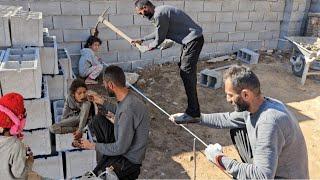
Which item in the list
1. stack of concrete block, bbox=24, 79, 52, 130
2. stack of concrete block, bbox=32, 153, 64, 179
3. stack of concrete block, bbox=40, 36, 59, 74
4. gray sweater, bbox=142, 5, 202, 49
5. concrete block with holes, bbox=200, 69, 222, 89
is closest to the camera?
stack of concrete block, bbox=24, 79, 52, 130

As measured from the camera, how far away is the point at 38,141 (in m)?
3.23

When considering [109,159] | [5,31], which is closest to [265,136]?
[109,159]

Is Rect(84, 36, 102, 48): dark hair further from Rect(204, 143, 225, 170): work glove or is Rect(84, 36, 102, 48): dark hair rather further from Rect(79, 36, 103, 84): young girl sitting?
Rect(204, 143, 225, 170): work glove

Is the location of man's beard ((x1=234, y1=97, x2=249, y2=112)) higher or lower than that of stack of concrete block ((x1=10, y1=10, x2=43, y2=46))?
lower

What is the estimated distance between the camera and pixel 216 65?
308 inches

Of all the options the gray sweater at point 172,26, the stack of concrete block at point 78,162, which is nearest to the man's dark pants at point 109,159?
the stack of concrete block at point 78,162

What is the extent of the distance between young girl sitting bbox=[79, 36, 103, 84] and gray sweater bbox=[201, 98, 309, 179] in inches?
166

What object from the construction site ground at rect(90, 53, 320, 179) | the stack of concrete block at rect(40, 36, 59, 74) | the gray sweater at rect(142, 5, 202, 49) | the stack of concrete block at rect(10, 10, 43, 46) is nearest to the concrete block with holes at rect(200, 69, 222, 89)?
the construction site ground at rect(90, 53, 320, 179)

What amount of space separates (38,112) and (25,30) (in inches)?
34.7

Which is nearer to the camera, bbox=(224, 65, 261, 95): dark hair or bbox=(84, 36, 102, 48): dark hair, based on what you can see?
bbox=(224, 65, 261, 95): dark hair

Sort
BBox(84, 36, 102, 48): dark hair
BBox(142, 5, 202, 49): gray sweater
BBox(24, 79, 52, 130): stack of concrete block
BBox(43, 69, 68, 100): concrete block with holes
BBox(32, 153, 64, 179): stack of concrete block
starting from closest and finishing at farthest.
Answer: BBox(24, 79, 52, 130): stack of concrete block → BBox(32, 153, 64, 179): stack of concrete block → BBox(43, 69, 68, 100): concrete block with holes → BBox(142, 5, 202, 49): gray sweater → BBox(84, 36, 102, 48): dark hair

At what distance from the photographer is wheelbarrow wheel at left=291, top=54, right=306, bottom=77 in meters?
7.43

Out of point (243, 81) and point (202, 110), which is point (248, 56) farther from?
Answer: point (243, 81)

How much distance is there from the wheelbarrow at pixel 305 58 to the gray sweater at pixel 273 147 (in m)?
5.19
